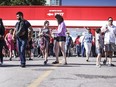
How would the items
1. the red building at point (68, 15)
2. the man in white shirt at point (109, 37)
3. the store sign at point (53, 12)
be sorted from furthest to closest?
the store sign at point (53, 12)
the red building at point (68, 15)
the man in white shirt at point (109, 37)

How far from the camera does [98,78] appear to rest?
1165cm

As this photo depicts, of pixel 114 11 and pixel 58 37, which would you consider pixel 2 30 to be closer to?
pixel 58 37

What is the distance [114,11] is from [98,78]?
18424 millimetres

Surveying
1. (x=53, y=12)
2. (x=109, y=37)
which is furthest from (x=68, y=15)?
(x=109, y=37)

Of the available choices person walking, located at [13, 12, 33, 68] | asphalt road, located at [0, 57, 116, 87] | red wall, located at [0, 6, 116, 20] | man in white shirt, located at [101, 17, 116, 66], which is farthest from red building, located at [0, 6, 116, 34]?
asphalt road, located at [0, 57, 116, 87]

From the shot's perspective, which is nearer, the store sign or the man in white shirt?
the man in white shirt

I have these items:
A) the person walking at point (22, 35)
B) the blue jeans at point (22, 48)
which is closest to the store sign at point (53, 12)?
the person walking at point (22, 35)

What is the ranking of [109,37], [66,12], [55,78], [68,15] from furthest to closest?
[66,12], [68,15], [109,37], [55,78]

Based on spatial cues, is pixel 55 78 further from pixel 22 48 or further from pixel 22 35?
pixel 22 35

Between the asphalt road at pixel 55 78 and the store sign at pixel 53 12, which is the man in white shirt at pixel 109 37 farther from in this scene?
the store sign at pixel 53 12

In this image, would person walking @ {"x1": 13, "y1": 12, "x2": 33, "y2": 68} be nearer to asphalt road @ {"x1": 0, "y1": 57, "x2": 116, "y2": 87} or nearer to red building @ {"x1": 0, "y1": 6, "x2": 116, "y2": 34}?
asphalt road @ {"x1": 0, "y1": 57, "x2": 116, "y2": 87}

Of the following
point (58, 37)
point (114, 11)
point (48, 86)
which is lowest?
point (48, 86)

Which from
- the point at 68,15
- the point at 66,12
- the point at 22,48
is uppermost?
the point at 66,12

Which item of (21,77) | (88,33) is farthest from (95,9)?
(21,77)
